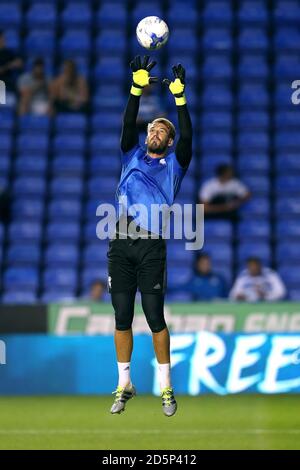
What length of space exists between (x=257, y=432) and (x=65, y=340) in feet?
13.6

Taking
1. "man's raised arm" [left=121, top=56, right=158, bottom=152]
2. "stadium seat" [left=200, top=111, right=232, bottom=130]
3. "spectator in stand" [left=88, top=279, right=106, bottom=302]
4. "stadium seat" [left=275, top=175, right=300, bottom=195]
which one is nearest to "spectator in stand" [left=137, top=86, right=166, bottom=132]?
"stadium seat" [left=200, top=111, right=232, bottom=130]

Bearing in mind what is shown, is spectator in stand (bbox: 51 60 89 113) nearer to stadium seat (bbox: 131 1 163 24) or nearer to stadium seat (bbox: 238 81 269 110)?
stadium seat (bbox: 131 1 163 24)

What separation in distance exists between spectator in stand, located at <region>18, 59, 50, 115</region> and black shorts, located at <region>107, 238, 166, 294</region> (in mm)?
8793

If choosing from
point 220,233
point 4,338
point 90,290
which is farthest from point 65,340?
point 220,233

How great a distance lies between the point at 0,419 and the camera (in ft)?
36.6

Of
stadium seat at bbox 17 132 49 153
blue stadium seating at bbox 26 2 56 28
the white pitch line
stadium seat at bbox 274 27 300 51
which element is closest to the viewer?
the white pitch line

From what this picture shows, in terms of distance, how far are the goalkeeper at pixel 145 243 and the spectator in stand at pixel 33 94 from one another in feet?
28.3

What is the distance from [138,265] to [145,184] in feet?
2.13

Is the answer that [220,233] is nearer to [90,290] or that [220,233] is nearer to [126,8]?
[90,290]

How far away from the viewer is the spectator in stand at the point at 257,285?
15375 mm

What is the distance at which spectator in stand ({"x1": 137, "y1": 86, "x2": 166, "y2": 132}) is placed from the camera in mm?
17047

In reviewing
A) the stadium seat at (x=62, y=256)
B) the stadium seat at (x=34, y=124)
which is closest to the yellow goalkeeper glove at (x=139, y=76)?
the stadium seat at (x=62, y=256)

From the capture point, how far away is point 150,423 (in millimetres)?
10625

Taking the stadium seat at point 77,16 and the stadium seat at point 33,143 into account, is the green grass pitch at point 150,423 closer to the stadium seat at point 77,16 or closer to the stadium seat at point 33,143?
the stadium seat at point 33,143
